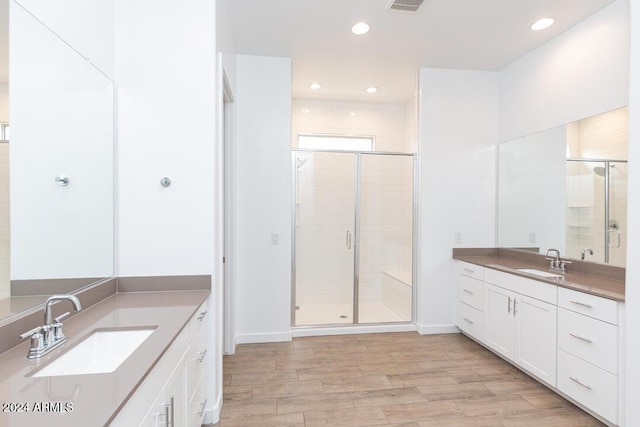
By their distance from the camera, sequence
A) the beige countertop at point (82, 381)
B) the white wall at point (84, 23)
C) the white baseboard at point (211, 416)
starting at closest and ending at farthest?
1. the beige countertop at point (82, 381)
2. the white wall at point (84, 23)
3. the white baseboard at point (211, 416)

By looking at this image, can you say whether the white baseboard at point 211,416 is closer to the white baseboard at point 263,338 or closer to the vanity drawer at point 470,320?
the white baseboard at point 263,338

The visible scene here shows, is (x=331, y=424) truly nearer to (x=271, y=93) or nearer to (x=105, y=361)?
(x=105, y=361)

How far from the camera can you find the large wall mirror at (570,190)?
248cm

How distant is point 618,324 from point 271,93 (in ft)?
10.8

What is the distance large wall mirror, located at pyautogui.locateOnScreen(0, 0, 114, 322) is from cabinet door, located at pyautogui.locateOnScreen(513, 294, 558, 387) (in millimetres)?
3010

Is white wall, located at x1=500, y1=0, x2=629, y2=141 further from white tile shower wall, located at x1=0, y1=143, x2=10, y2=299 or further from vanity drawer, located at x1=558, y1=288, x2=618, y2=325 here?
white tile shower wall, located at x1=0, y1=143, x2=10, y2=299

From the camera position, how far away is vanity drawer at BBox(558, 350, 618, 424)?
1972mm

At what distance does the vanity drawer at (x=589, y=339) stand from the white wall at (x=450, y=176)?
145 cm

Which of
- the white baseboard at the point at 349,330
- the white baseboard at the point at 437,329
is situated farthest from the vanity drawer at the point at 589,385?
the white baseboard at the point at 349,330

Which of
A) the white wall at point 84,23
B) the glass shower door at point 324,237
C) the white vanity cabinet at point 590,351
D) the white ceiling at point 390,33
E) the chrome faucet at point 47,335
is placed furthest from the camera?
the glass shower door at point 324,237

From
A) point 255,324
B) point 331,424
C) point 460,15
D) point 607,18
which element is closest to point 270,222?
point 255,324

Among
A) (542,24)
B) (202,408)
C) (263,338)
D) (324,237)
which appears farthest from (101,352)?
(542,24)

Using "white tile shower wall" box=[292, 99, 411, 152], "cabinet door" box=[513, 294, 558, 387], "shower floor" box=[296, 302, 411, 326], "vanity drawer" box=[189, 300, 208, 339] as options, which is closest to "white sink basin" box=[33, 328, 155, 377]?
"vanity drawer" box=[189, 300, 208, 339]

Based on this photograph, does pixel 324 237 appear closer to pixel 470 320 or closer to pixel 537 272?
pixel 470 320
